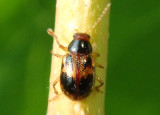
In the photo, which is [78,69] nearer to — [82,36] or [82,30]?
[82,36]

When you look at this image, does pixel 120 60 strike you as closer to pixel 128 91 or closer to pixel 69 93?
pixel 128 91

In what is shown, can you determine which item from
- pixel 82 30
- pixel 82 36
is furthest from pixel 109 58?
pixel 82 30

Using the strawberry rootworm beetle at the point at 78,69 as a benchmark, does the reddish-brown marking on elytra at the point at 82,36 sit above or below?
above

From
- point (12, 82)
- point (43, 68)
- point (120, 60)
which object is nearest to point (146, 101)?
point (120, 60)

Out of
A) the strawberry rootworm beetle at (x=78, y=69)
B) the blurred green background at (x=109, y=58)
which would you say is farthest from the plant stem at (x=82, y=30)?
the blurred green background at (x=109, y=58)

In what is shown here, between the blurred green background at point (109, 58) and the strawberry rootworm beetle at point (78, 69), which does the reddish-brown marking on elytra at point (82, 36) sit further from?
the blurred green background at point (109, 58)

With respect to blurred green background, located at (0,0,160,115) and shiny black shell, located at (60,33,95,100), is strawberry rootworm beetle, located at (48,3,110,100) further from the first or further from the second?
blurred green background, located at (0,0,160,115)
